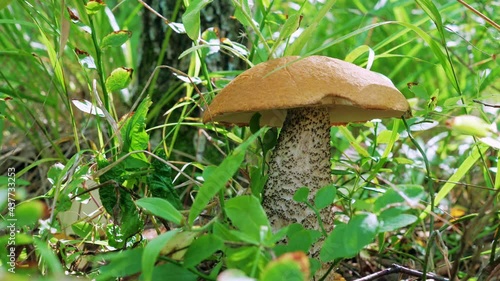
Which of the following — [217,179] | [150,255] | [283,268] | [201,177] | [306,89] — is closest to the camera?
[283,268]

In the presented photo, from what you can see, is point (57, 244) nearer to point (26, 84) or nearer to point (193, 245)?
point (193, 245)

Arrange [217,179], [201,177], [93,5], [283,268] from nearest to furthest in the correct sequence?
[283,268] → [217,179] → [93,5] → [201,177]

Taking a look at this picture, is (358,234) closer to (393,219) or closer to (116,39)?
(393,219)

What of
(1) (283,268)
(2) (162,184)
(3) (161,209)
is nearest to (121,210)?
(2) (162,184)

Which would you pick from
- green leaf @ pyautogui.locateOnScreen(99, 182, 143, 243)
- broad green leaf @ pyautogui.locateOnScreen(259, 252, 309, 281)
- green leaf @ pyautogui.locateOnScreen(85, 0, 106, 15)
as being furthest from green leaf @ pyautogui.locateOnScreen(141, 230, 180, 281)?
green leaf @ pyautogui.locateOnScreen(85, 0, 106, 15)

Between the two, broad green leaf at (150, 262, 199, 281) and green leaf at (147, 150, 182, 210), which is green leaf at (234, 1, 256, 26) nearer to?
green leaf at (147, 150, 182, 210)
